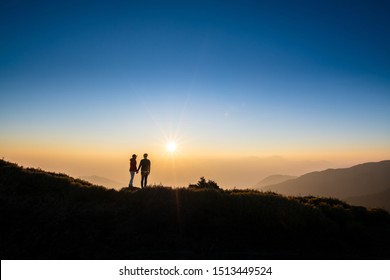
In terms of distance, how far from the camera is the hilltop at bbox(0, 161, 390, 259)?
391 inches

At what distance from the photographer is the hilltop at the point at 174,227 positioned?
993 cm

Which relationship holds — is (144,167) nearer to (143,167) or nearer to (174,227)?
(143,167)

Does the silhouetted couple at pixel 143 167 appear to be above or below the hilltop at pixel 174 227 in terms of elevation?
above

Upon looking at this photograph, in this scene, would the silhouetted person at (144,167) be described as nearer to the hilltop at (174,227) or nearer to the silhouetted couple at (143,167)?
the silhouetted couple at (143,167)

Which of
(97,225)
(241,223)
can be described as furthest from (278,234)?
(97,225)

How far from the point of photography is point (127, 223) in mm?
11945

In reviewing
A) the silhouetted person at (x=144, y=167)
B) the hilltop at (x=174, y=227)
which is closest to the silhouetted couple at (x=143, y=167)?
the silhouetted person at (x=144, y=167)

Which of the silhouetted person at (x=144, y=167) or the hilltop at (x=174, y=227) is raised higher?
the silhouetted person at (x=144, y=167)

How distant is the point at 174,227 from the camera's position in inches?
461

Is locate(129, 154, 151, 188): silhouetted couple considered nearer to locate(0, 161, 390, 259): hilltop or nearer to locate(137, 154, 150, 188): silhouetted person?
locate(137, 154, 150, 188): silhouetted person

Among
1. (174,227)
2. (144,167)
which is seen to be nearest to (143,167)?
(144,167)

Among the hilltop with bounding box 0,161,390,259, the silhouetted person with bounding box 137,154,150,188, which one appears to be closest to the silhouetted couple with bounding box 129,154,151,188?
the silhouetted person with bounding box 137,154,150,188

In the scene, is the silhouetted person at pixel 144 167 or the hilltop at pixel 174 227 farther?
the silhouetted person at pixel 144 167
